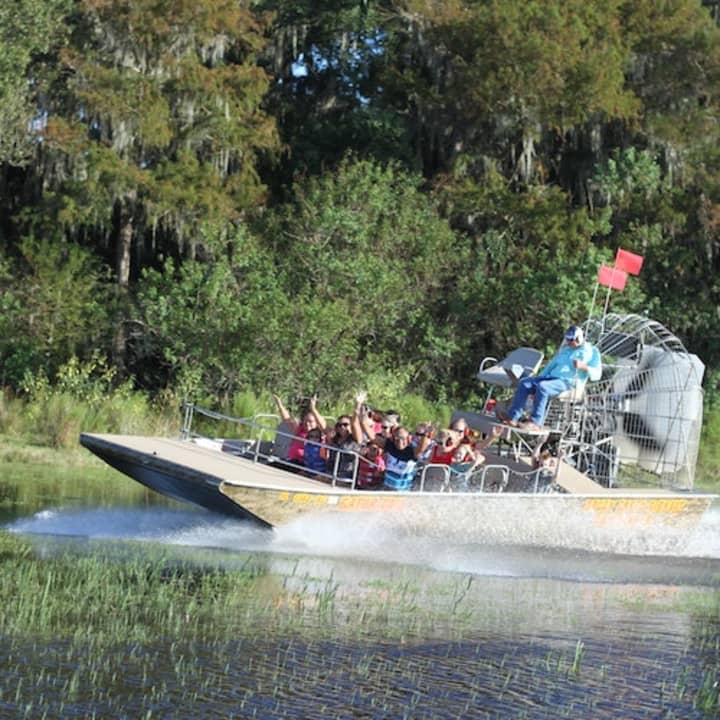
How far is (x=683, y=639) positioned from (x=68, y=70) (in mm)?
25305

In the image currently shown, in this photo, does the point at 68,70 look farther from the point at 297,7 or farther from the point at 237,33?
the point at 297,7

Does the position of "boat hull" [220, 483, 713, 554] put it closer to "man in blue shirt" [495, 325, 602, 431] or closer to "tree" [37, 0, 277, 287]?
"man in blue shirt" [495, 325, 602, 431]

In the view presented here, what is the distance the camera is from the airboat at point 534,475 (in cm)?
1761

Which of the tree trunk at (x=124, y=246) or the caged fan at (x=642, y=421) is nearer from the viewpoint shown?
the caged fan at (x=642, y=421)

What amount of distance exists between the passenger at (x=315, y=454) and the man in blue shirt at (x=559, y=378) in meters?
2.42

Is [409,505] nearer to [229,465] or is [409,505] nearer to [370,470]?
[370,470]

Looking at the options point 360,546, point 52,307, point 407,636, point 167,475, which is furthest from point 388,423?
point 52,307

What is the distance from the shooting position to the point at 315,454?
1938 cm

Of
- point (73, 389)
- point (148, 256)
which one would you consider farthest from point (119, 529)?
point (148, 256)

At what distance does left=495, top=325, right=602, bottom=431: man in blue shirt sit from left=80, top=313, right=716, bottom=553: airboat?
→ 0.23 metres

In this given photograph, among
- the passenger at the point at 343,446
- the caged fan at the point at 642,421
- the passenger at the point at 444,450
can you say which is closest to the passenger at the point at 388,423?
the passenger at the point at 343,446

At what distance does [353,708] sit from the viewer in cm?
1045

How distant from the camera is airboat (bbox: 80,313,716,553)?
57.8ft

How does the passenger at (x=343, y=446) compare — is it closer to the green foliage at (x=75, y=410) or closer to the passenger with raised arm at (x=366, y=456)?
the passenger with raised arm at (x=366, y=456)
